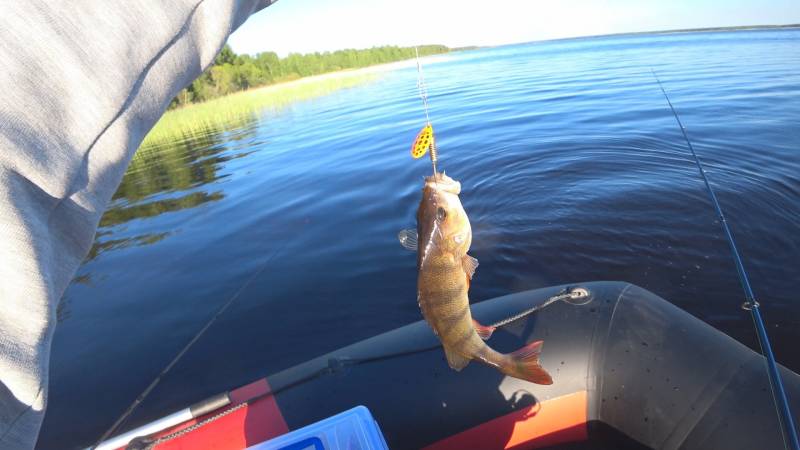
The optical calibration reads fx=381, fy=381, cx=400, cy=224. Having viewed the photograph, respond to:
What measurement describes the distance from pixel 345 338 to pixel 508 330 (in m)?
2.26

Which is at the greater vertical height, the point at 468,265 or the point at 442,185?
the point at 442,185

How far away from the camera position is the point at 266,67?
57.2 m

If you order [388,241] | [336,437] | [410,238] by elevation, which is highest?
[410,238]

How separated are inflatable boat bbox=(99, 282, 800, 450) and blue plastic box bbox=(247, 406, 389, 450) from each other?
28.4 inches

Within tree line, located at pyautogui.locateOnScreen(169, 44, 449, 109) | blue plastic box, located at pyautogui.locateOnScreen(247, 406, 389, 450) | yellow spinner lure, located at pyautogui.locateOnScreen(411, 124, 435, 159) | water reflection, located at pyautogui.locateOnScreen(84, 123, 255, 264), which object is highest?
tree line, located at pyautogui.locateOnScreen(169, 44, 449, 109)

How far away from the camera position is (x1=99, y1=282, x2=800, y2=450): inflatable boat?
241cm

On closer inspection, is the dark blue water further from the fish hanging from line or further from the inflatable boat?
the fish hanging from line

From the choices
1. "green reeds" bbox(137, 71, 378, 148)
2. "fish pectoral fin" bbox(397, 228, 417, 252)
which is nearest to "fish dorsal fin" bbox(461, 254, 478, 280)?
"fish pectoral fin" bbox(397, 228, 417, 252)

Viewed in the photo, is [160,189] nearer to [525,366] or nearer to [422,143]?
[422,143]

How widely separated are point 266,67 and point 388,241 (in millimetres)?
59783

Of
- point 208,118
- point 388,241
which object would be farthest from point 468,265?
point 208,118

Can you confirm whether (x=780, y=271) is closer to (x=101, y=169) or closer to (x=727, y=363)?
(x=727, y=363)

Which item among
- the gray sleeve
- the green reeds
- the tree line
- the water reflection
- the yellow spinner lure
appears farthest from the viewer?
the tree line

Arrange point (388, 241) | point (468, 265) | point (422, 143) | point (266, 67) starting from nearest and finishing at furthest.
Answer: point (422, 143), point (468, 265), point (388, 241), point (266, 67)
